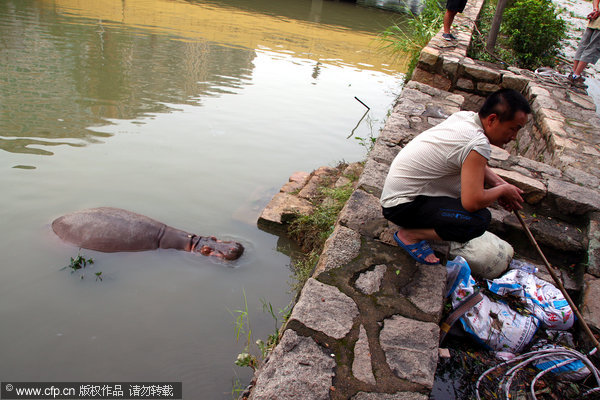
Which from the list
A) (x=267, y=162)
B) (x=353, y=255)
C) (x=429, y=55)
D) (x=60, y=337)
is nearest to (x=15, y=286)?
(x=60, y=337)

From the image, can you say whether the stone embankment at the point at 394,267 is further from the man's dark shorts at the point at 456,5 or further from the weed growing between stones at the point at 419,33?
the weed growing between stones at the point at 419,33

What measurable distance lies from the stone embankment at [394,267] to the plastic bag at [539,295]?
0.50 ft

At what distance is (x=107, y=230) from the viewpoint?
3.92 meters

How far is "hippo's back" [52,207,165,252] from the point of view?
3889 mm

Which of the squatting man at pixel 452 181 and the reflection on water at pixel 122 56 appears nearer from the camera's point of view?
the squatting man at pixel 452 181

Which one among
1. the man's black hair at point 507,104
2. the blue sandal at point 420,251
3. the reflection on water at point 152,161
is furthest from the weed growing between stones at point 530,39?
the blue sandal at point 420,251

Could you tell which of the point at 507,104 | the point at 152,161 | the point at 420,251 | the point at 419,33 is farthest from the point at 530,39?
the point at 152,161

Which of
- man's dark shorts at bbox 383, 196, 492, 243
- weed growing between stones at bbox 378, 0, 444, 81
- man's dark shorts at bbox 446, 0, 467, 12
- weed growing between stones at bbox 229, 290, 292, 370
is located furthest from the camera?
weed growing between stones at bbox 378, 0, 444, 81

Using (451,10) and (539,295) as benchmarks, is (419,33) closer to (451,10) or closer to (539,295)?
(451,10)

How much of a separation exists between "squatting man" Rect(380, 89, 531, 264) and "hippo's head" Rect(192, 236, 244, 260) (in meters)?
1.57

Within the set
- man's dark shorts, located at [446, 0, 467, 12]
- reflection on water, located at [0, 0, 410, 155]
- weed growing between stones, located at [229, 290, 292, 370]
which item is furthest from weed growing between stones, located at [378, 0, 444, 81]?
weed growing between stones, located at [229, 290, 292, 370]

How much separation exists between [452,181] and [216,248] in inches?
88.3

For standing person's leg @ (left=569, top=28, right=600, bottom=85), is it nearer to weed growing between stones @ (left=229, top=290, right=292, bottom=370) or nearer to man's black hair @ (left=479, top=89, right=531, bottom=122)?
man's black hair @ (left=479, top=89, right=531, bottom=122)

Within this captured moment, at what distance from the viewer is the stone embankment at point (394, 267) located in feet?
6.66
